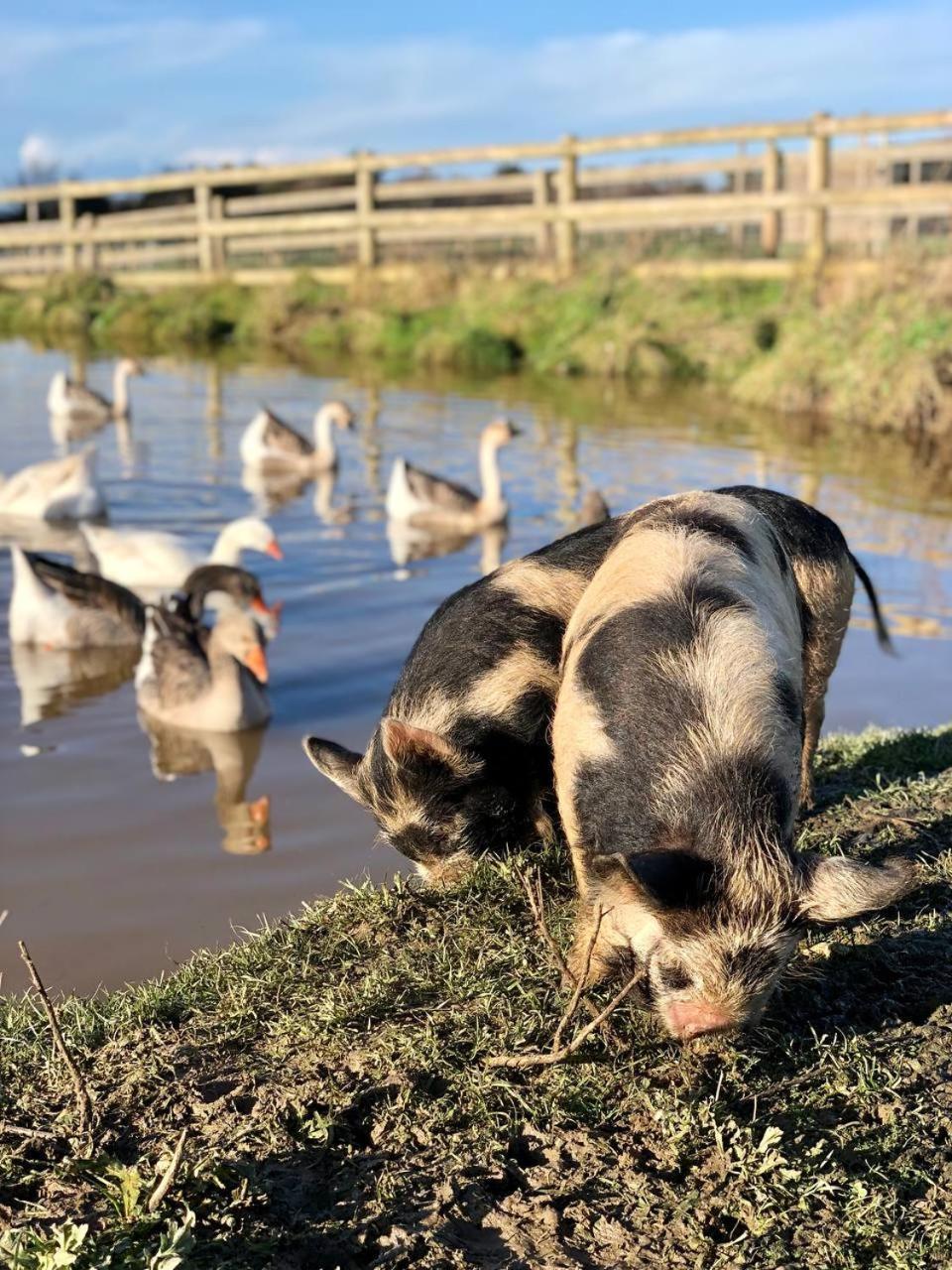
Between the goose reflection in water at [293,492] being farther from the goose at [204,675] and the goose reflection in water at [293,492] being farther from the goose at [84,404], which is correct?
the goose at [204,675]

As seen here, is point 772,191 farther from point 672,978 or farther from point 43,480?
point 672,978

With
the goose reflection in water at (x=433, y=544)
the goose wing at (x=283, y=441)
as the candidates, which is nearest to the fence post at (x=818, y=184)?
the goose wing at (x=283, y=441)

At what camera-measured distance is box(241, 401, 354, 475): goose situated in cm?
1410

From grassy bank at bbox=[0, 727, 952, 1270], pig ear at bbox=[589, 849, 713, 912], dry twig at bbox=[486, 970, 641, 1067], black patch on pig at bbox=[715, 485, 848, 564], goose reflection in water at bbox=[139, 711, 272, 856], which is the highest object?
black patch on pig at bbox=[715, 485, 848, 564]

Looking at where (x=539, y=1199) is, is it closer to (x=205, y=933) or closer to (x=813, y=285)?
(x=205, y=933)

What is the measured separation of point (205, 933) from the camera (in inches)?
183

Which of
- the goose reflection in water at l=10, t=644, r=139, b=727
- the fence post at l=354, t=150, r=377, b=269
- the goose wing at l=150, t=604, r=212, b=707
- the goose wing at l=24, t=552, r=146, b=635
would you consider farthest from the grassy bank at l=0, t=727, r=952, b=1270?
the fence post at l=354, t=150, r=377, b=269

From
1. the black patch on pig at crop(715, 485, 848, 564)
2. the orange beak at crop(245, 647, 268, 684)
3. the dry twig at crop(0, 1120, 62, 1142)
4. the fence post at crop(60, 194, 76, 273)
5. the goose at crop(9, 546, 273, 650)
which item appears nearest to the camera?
the dry twig at crop(0, 1120, 62, 1142)

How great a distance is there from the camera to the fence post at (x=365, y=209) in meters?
28.3

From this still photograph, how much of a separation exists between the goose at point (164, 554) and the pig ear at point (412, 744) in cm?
604

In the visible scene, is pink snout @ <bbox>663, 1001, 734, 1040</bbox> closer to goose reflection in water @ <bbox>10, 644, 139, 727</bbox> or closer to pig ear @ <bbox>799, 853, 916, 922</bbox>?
pig ear @ <bbox>799, 853, 916, 922</bbox>

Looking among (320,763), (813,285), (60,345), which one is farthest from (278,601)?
(60,345)

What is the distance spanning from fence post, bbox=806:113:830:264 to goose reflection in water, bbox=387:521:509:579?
36.0 feet

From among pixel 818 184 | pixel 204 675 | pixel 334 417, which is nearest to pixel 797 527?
pixel 204 675
